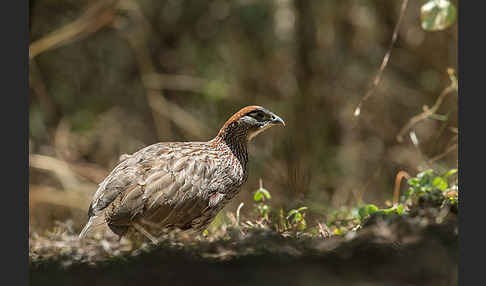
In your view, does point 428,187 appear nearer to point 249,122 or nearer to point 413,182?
point 413,182

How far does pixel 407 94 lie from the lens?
35.7ft

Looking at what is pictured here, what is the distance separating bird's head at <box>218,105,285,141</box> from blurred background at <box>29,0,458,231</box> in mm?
5108

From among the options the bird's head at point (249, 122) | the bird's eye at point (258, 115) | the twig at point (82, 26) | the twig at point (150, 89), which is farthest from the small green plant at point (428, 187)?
the twig at point (82, 26)

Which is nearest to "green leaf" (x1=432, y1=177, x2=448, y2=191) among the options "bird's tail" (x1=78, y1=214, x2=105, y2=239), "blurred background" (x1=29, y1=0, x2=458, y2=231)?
"bird's tail" (x1=78, y1=214, x2=105, y2=239)

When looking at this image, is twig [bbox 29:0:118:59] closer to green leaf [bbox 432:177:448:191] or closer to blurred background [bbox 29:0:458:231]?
blurred background [bbox 29:0:458:231]

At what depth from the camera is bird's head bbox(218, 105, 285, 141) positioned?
438 centimetres

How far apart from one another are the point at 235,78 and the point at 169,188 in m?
7.42

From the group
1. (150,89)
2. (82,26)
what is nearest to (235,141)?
(82,26)

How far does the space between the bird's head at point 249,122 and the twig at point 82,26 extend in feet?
19.0

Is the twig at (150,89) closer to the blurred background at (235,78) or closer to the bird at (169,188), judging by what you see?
the blurred background at (235,78)

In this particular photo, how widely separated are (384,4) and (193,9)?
11.4ft

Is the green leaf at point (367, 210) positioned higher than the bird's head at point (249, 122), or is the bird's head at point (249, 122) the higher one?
the bird's head at point (249, 122)

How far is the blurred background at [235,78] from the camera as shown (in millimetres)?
10070

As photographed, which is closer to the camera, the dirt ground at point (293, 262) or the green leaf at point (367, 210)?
the dirt ground at point (293, 262)
